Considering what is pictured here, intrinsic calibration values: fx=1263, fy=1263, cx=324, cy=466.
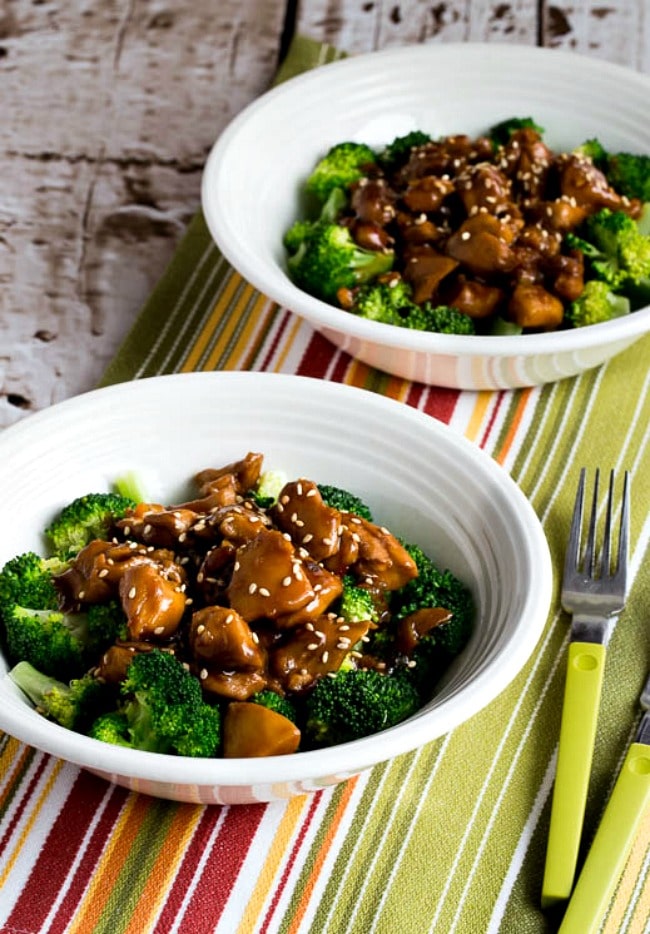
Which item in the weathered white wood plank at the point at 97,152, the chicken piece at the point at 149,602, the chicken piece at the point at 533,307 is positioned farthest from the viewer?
the weathered white wood plank at the point at 97,152

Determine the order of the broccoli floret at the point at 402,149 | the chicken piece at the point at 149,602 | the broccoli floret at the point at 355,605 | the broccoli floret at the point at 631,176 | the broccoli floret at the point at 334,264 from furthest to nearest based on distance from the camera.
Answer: the broccoli floret at the point at 402,149, the broccoli floret at the point at 631,176, the broccoli floret at the point at 334,264, the broccoli floret at the point at 355,605, the chicken piece at the point at 149,602

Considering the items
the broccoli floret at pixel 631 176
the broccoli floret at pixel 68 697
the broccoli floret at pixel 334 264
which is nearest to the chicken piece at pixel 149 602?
the broccoli floret at pixel 68 697

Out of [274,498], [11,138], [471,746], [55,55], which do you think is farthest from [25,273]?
[471,746]

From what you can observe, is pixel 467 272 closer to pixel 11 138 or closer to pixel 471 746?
pixel 471 746

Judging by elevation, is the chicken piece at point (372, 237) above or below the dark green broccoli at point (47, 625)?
above

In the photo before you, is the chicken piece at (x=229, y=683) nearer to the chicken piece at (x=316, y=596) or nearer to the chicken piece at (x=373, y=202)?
the chicken piece at (x=316, y=596)
